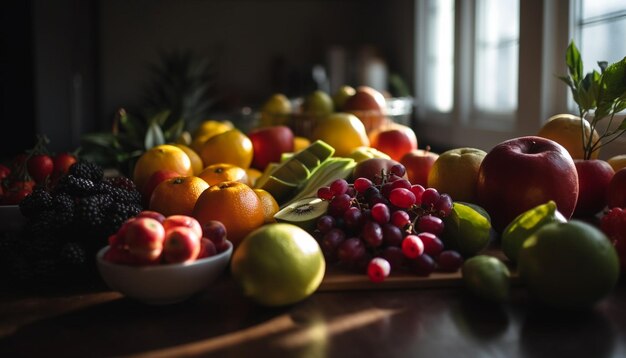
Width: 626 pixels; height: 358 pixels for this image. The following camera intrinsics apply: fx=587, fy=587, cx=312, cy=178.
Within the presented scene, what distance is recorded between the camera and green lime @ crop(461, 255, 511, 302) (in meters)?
0.71

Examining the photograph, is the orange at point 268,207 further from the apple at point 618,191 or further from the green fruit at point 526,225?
the apple at point 618,191

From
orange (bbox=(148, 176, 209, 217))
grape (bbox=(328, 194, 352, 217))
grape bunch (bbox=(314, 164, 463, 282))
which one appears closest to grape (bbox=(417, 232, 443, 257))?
grape bunch (bbox=(314, 164, 463, 282))

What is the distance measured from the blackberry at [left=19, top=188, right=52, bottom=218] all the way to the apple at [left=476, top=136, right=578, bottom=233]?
2.28 ft

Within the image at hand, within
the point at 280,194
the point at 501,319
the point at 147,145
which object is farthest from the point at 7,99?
the point at 501,319

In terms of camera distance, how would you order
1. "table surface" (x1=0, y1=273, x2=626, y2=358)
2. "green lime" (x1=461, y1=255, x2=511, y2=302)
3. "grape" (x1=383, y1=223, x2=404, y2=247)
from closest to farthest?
"table surface" (x1=0, y1=273, x2=626, y2=358), "green lime" (x1=461, y1=255, x2=511, y2=302), "grape" (x1=383, y1=223, x2=404, y2=247)

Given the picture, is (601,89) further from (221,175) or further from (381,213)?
(221,175)

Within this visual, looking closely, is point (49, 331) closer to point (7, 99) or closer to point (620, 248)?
point (620, 248)

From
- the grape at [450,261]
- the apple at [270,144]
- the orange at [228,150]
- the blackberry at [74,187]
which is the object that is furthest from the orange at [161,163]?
the grape at [450,261]

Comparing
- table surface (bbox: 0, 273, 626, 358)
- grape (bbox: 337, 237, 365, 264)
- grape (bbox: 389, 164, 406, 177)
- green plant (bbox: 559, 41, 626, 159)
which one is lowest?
table surface (bbox: 0, 273, 626, 358)

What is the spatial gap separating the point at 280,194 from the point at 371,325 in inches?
21.6

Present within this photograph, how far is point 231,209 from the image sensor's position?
0.90 m

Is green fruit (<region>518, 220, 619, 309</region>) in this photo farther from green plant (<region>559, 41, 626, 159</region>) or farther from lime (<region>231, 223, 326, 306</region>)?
green plant (<region>559, 41, 626, 159</region>)

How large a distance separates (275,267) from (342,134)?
81 cm

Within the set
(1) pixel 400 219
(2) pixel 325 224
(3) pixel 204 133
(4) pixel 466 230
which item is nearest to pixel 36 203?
(2) pixel 325 224
